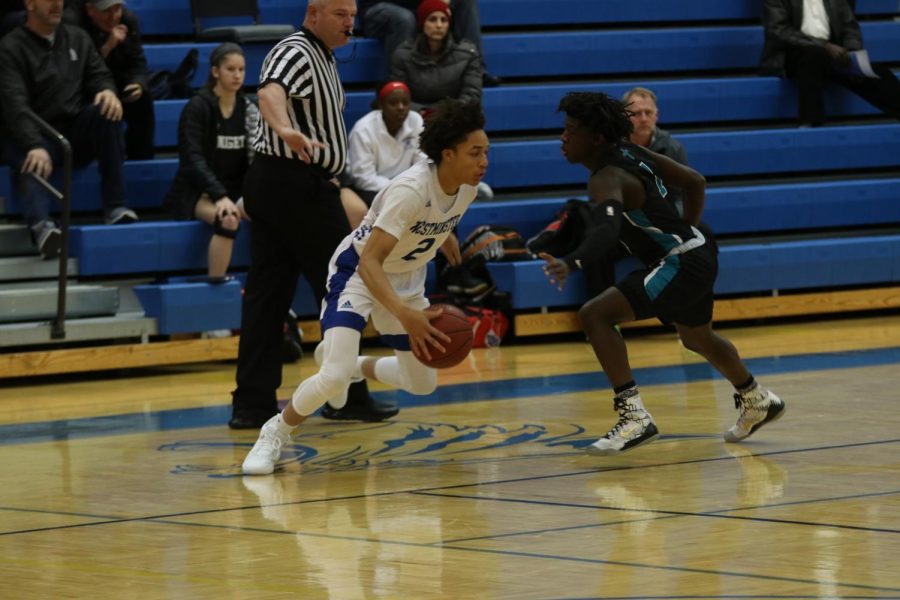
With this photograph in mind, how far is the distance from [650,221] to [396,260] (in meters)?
0.97

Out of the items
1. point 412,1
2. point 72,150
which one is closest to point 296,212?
point 72,150

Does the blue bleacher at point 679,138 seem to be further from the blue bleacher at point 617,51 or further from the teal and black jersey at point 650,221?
the teal and black jersey at point 650,221

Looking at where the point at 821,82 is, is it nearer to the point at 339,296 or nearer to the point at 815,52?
the point at 815,52

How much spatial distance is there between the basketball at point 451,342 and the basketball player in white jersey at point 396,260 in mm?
36

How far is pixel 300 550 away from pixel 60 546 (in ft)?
2.33

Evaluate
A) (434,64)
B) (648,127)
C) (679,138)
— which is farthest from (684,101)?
(648,127)

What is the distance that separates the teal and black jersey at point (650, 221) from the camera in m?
6.05

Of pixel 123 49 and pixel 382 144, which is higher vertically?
pixel 123 49

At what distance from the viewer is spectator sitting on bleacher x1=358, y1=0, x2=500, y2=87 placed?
1147 centimetres

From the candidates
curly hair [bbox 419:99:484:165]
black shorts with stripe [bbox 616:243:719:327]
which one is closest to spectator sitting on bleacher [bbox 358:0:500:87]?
black shorts with stripe [bbox 616:243:719:327]

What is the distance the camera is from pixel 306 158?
250 inches

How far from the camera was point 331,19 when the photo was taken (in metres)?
6.64

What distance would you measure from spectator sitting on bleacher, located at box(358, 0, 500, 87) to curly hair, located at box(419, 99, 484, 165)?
5.61 m

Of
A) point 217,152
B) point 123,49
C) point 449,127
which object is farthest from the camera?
point 123,49
